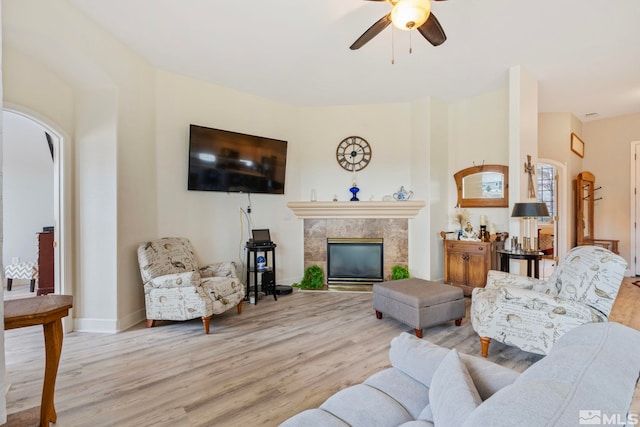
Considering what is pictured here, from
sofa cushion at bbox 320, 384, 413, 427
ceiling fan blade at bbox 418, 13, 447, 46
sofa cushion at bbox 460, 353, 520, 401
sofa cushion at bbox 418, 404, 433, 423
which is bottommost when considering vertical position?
sofa cushion at bbox 320, 384, 413, 427

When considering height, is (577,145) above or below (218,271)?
above

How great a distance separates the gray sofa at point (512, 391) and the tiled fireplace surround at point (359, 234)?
144 inches

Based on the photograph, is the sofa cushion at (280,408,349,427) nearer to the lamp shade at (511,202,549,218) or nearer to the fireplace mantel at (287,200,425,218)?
the lamp shade at (511,202,549,218)

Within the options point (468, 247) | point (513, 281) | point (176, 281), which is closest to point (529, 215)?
point (513, 281)

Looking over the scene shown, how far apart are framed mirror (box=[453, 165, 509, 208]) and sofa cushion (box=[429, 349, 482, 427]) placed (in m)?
4.18

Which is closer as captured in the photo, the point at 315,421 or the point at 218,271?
the point at 315,421

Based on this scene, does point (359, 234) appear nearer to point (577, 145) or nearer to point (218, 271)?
point (218, 271)

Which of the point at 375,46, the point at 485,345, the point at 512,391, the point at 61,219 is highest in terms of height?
the point at 375,46

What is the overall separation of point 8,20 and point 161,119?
1598 mm

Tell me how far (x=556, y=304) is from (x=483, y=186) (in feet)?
9.15

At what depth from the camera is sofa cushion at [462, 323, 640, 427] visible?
1.85ft

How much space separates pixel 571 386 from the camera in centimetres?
62

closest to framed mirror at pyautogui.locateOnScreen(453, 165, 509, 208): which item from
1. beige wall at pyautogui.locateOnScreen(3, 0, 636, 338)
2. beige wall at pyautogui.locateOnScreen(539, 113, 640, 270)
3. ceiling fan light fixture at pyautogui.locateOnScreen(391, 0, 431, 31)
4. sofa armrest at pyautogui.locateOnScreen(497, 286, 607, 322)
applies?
beige wall at pyautogui.locateOnScreen(3, 0, 636, 338)

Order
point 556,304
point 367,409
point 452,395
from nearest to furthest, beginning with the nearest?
point 452,395
point 367,409
point 556,304
